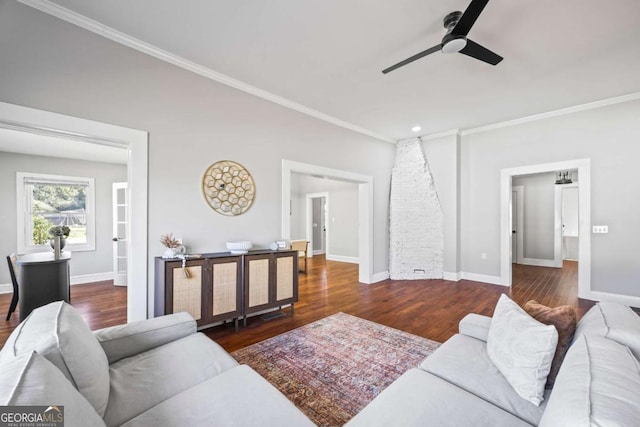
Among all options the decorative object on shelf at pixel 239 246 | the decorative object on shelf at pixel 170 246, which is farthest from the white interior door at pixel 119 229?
the decorative object on shelf at pixel 239 246

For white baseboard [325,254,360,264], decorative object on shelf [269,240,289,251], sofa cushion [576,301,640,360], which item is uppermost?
decorative object on shelf [269,240,289,251]

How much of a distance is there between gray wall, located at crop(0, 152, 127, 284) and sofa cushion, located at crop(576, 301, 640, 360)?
23.8 feet

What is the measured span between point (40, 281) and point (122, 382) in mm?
3102

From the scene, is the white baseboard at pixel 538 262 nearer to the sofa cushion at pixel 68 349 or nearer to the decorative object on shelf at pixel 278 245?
the decorative object on shelf at pixel 278 245

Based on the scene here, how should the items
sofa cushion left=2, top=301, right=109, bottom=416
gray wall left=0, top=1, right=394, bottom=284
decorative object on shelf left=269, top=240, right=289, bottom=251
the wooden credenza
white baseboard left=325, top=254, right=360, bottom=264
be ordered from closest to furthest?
sofa cushion left=2, top=301, right=109, bottom=416 → gray wall left=0, top=1, right=394, bottom=284 → the wooden credenza → decorative object on shelf left=269, top=240, right=289, bottom=251 → white baseboard left=325, top=254, right=360, bottom=264

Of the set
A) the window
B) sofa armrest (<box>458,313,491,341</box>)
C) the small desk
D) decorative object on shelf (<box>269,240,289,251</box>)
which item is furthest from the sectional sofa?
the window

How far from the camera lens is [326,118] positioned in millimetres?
4473

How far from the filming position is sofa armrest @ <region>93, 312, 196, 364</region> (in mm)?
1584

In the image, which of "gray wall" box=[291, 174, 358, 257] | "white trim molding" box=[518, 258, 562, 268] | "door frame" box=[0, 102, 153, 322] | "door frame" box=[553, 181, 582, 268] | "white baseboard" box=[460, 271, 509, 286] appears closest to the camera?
"door frame" box=[0, 102, 153, 322]

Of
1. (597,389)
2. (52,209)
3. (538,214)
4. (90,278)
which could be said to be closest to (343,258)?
(538,214)

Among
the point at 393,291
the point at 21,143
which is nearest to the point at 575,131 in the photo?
the point at 393,291

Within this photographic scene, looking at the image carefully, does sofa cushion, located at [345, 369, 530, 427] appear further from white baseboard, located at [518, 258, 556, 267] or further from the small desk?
white baseboard, located at [518, 258, 556, 267]

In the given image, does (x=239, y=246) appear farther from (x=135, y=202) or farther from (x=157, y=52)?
(x=157, y=52)

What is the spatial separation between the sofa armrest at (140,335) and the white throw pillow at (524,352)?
1.93 meters
